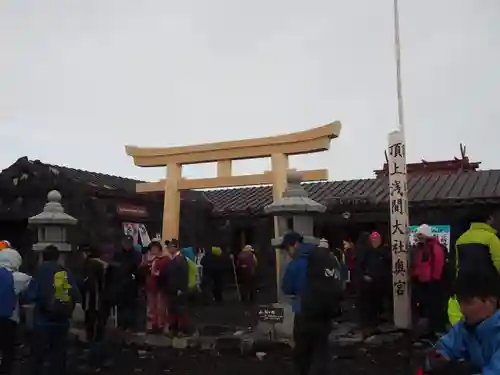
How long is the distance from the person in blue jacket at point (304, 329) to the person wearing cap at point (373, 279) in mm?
4573

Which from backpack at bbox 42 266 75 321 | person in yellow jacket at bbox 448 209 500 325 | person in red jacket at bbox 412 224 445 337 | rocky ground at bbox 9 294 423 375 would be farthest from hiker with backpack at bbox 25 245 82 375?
person in red jacket at bbox 412 224 445 337

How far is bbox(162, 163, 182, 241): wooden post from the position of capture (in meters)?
16.4

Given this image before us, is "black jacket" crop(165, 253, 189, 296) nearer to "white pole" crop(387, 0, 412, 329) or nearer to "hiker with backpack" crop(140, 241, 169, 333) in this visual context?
"hiker with backpack" crop(140, 241, 169, 333)

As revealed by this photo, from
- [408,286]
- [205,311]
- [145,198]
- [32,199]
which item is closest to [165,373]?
[408,286]

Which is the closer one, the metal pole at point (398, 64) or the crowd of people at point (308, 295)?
the crowd of people at point (308, 295)

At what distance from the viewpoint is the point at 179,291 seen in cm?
1029

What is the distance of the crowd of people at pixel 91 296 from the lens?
6715mm

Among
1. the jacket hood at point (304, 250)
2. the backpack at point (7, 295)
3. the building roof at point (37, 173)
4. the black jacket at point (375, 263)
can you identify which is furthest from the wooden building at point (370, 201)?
the backpack at point (7, 295)

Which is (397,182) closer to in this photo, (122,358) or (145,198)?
(122,358)

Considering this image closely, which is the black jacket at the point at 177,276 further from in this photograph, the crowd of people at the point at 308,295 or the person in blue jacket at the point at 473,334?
the person in blue jacket at the point at 473,334

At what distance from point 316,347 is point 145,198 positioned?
13154mm

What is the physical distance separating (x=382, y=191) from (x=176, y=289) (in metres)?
9.86

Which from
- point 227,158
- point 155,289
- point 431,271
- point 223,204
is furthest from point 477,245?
point 223,204

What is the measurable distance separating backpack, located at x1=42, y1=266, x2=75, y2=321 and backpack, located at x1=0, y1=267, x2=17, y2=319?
0.69 meters
